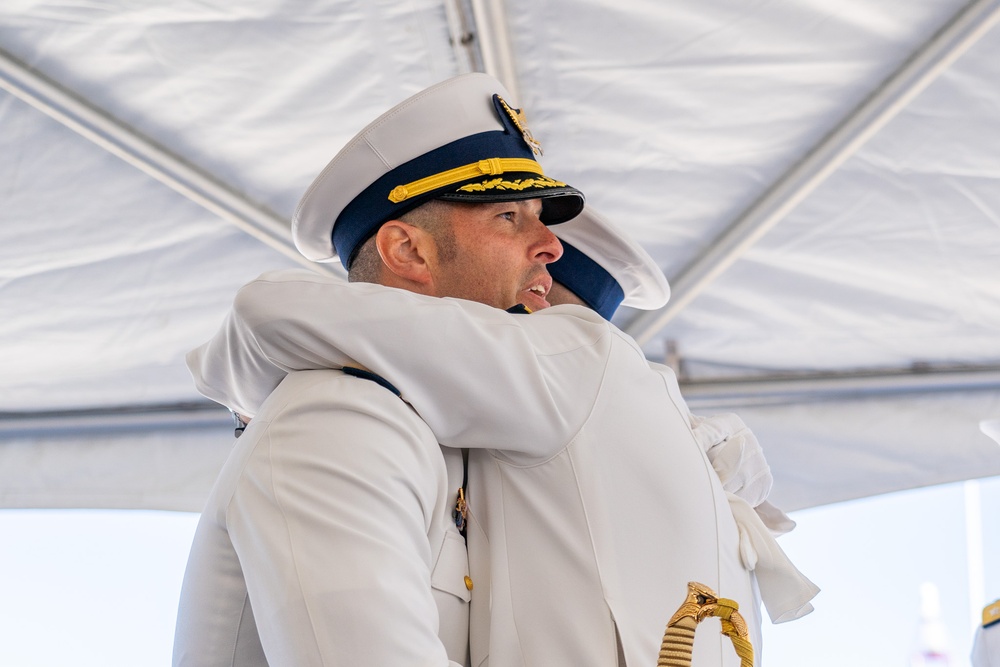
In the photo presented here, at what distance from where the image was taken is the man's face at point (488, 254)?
1465 mm

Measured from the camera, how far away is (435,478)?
44.0 inches

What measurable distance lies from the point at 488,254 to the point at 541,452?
399 mm

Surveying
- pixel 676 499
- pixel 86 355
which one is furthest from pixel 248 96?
pixel 676 499

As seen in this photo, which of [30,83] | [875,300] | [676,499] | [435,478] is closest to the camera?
[435,478]

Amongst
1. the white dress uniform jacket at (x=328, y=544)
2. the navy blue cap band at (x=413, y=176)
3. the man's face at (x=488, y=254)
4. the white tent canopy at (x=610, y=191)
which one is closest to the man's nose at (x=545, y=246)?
the man's face at (x=488, y=254)

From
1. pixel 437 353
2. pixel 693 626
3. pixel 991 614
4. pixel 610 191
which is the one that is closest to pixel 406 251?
pixel 437 353

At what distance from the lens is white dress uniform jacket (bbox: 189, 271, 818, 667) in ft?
3.57

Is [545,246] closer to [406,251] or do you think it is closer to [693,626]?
[406,251]

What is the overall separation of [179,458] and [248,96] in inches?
51.6

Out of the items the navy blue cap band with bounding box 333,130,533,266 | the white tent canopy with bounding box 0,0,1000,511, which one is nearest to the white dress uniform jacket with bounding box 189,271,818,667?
the navy blue cap band with bounding box 333,130,533,266

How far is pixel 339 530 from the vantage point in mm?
971

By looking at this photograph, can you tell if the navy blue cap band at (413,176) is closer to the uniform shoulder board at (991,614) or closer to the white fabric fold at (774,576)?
the white fabric fold at (774,576)

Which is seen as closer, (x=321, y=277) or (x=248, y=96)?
(x=321, y=277)

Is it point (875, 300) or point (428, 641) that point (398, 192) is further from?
point (875, 300)
